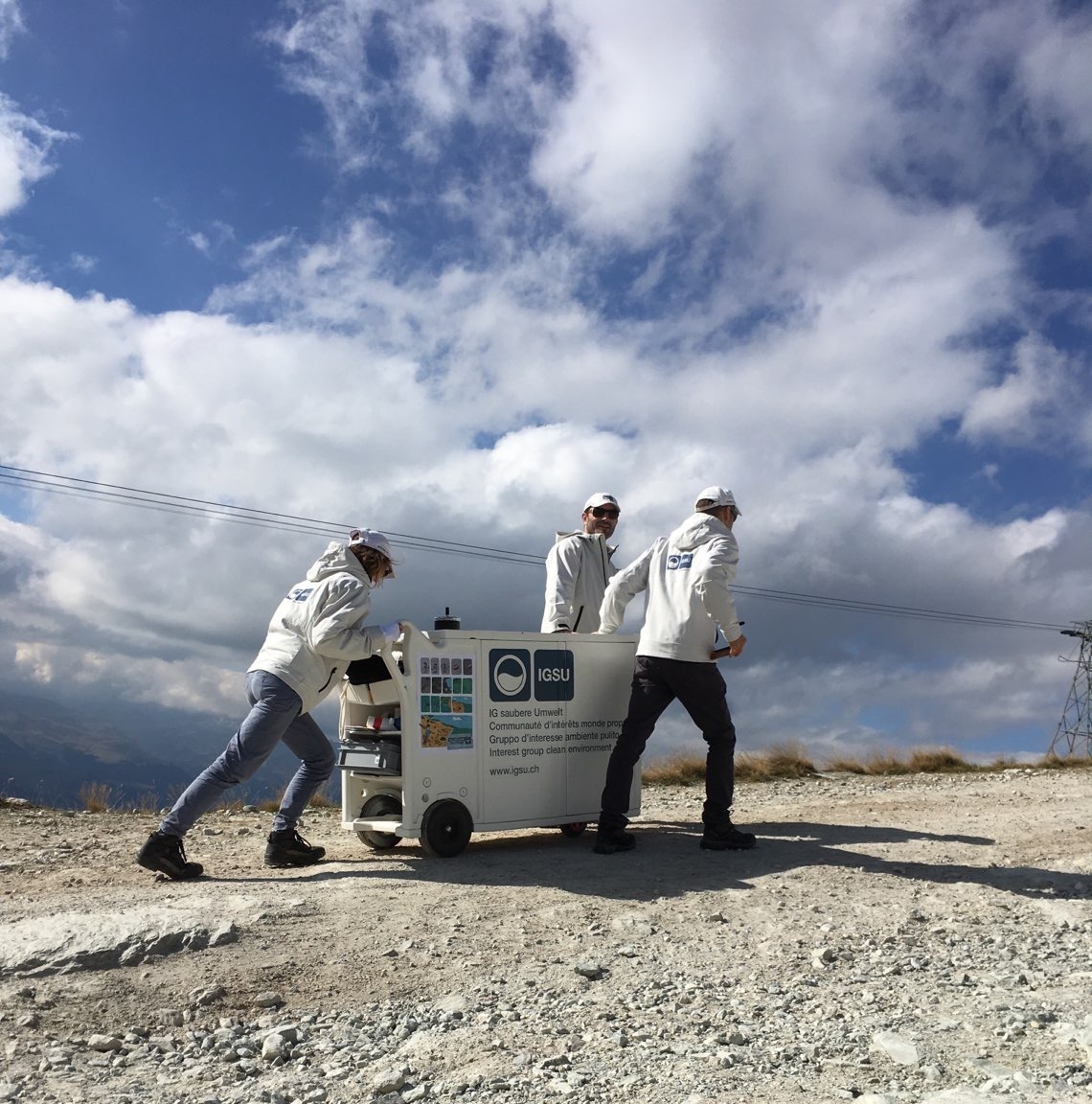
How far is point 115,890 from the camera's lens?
5.68m

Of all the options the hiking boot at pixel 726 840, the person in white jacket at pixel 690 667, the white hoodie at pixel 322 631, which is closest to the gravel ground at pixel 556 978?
the hiking boot at pixel 726 840

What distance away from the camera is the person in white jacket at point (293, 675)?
19.7 feet

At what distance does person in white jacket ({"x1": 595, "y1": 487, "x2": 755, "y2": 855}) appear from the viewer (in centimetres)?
674

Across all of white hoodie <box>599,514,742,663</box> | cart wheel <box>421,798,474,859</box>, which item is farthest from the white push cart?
white hoodie <box>599,514,742,663</box>

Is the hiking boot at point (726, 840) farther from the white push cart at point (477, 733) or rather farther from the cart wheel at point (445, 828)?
the cart wheel at point (445, 828)

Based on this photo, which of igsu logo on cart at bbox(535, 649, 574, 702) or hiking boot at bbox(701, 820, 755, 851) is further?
igsu logo on cart at bbox(535, 649, 574, 702)

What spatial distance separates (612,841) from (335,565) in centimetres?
259

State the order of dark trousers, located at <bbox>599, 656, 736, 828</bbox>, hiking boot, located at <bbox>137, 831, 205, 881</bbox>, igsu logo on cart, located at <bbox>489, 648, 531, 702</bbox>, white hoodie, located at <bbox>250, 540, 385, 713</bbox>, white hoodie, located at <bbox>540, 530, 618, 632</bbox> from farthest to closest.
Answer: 1. white hoodie, located at <bbox>540, 530, 618, 632</bbox>
2. dark trousers, located at <bbox>599, 656, 736, 828</bbox>
3. igsu logo on cart, located at <bbox>489, 648, 531, 702</bbox>
4. white hoodie, located at <bbox>250, 540, 385, 713</bbox>
5. hiking boot, located at <bbox>137, 831, 205, 881</bbox>

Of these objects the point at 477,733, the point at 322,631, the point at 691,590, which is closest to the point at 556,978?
the point at 477,733

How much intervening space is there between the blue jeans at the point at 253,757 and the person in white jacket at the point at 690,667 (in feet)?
6.82

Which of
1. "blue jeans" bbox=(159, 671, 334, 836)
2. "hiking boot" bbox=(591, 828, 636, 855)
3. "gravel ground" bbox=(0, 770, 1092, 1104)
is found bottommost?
"gravel ground" bbox=(0, 770, 1092, 1104)

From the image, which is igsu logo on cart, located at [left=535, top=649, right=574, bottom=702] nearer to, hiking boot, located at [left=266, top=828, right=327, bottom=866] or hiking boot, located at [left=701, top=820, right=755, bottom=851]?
hiking boot, located at [left=701, top=820, right=755, bottom=851]

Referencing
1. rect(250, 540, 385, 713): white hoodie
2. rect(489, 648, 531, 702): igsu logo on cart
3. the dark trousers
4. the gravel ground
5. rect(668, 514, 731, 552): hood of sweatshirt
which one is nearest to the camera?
the gravel ground

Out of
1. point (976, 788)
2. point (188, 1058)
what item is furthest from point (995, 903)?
point (976, 788)
